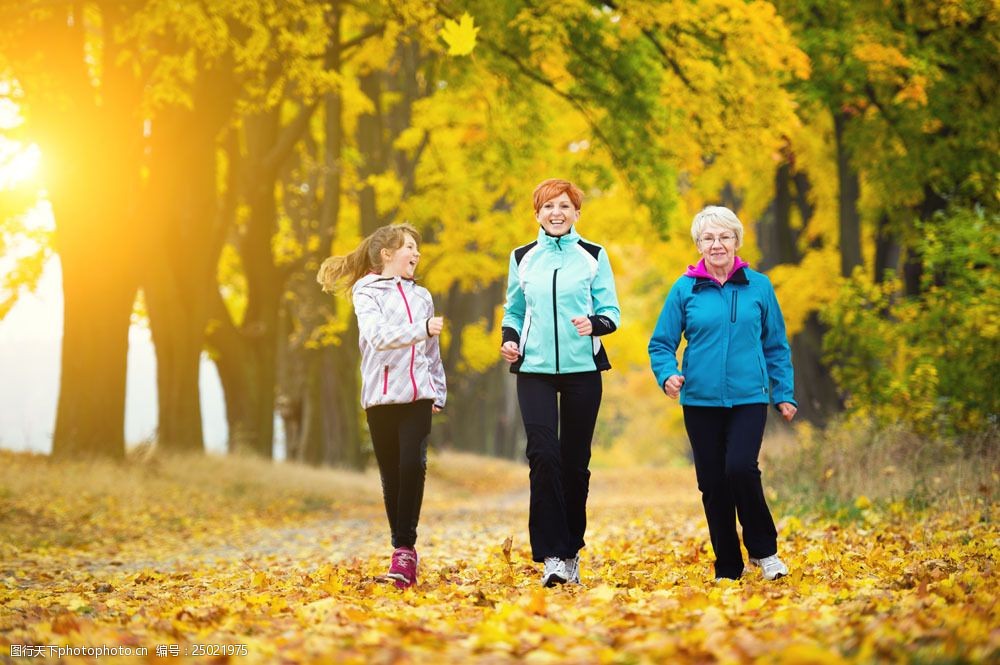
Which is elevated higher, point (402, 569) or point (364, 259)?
point (364, 259)

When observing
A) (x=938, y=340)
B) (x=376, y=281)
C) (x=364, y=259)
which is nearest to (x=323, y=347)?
(x=938, y=340)

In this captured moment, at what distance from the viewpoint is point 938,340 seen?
40.8 feet

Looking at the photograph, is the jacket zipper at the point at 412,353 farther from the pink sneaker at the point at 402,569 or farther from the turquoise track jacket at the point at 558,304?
the pink sneaker at the point at 402,569

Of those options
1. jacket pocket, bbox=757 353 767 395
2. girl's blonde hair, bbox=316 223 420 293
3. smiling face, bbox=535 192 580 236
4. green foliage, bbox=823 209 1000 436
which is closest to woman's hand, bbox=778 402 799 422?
jacket pocket, bbox=757 353 767 395

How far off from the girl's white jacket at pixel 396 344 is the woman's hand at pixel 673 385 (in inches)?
47.9

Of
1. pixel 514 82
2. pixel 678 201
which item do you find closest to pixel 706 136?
pixel 678 201

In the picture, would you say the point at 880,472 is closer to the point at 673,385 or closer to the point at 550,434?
the point at 673,385

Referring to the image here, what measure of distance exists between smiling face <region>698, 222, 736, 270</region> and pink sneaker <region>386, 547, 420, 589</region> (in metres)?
2.35

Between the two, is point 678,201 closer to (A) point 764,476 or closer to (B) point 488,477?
(A) point 764,476

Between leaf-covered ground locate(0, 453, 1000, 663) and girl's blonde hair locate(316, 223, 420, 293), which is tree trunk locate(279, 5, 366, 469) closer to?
leaf-covered ground locate(0, 453, 1000, 663)

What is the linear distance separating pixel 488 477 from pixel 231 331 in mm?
11342

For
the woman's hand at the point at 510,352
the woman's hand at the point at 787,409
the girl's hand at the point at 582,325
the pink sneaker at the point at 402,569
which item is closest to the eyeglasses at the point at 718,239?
the girl's hand at the point at 582,325

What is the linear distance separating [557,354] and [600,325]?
0.28 metres

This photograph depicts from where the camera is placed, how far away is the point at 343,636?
491cm
